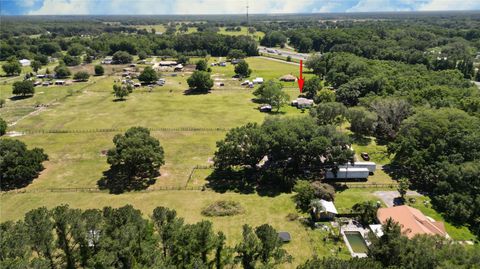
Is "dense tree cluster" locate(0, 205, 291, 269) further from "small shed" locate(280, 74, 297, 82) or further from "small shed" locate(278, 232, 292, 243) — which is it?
"small shed" locate(280, 74, 297, 82)

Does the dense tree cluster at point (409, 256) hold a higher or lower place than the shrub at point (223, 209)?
higher

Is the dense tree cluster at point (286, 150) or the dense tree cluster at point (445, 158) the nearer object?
the dense tree cluster at point (445, 158)

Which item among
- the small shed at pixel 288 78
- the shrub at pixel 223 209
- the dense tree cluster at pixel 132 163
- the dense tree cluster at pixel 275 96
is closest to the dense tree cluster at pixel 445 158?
the shrub at pixel 223 209

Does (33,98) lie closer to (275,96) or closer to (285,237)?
(275,96)

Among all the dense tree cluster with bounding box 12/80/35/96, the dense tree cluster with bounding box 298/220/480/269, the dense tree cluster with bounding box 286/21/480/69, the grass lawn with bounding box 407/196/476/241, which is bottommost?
the grass lawn with bounding box 407/196/476/241

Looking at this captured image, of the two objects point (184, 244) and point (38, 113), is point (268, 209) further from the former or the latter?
point (38, 113)

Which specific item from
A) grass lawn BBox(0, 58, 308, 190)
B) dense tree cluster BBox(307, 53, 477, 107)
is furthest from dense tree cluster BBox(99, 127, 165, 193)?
dense tree cluster BBox(307, 53, 477, 107)

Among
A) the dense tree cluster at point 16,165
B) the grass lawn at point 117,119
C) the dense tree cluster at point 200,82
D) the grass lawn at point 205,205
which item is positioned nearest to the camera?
the grass lawn at point 205,205

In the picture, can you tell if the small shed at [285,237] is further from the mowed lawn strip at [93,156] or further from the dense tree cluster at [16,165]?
the dense tree cluster at [16,165]
